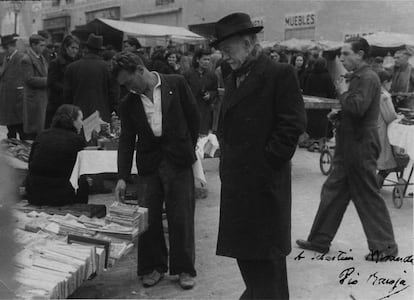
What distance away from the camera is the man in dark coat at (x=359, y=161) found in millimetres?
4449

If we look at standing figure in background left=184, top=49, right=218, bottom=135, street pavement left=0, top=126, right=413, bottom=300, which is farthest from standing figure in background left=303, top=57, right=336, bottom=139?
street pavement left=0, top=126, right=413, bottom=300

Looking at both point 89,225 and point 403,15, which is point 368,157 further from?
point 403,15

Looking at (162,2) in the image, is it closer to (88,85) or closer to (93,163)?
(88,85)

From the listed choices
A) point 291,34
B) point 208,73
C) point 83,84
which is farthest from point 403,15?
point 83,84

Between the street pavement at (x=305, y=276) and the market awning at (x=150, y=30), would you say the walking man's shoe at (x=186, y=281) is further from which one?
the market awning at (x=150, y=30)

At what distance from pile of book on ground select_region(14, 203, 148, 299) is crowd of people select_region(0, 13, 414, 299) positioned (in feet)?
0.62

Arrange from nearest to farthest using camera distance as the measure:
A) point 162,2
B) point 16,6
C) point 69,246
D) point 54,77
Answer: point 16,6
point 69,246
point 54,77
point 162,2

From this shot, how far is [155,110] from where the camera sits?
3.98m

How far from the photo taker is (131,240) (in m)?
4.06

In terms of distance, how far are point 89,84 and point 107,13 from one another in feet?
24.1

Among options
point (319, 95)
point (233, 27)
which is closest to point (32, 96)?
point (319, 95)

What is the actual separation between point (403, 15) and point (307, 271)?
11.5m

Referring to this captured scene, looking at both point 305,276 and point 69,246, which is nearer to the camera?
point 69,246

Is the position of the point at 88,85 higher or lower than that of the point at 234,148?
lower
